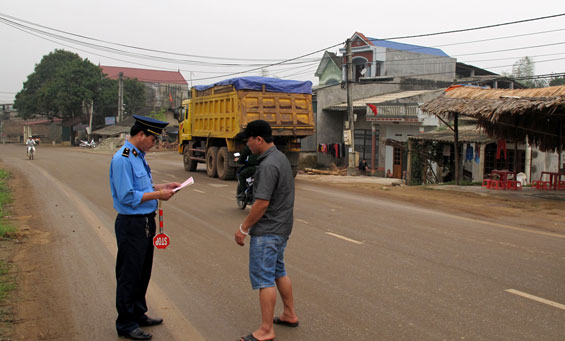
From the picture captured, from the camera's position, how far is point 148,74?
93.8 meters

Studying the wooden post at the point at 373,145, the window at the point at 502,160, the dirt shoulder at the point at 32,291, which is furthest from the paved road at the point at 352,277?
the wooden post at the point at 373,145

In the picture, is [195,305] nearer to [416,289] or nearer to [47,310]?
[47,310]

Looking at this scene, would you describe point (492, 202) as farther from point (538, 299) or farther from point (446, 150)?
point (446, 150)

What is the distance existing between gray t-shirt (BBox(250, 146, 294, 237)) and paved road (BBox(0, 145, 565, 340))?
0.98 m

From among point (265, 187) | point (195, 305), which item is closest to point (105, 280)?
point (195, 305)

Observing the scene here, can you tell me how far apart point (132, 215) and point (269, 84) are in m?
13.5

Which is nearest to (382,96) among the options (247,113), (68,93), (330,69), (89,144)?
(330,69)

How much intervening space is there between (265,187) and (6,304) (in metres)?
3.04

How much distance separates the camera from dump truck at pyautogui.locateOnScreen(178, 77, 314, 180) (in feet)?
55.9

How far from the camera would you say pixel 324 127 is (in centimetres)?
3388

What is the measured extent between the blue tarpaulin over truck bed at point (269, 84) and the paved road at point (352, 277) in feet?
22.9

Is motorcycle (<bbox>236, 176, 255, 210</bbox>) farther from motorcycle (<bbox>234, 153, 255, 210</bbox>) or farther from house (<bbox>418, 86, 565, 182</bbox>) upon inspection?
house (<bbox>418, 86, 565, 182</bbox>)

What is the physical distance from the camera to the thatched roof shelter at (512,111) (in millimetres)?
12906

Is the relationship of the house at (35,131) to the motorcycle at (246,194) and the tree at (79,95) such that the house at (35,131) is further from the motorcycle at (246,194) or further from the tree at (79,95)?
the motorcycle at (246,194)
